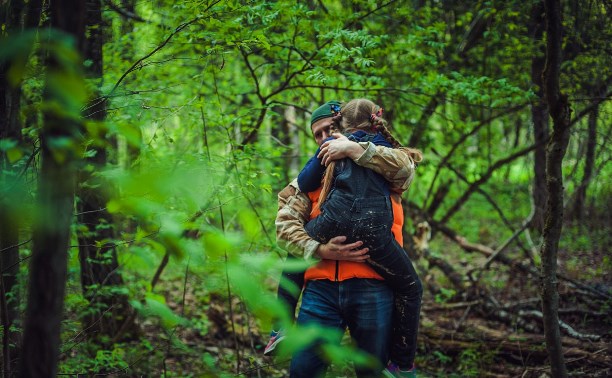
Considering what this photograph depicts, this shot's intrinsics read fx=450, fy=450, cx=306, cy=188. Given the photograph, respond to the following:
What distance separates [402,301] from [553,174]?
1.27m

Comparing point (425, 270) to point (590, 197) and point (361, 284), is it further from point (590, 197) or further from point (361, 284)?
point (590, 197)

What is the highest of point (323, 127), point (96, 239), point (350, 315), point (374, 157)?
point (323, 127)

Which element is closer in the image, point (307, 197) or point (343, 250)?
point (343, 250)

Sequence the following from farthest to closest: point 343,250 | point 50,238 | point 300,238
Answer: point 300,238 < point 343,250 < point 50,238

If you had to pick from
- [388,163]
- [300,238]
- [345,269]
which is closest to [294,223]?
[300,238]

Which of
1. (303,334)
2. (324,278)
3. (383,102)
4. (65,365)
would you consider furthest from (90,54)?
(303,334)

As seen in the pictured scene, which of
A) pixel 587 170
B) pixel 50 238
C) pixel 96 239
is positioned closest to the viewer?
pixel 50 238

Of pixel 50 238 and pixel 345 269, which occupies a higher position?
pixel 50 238

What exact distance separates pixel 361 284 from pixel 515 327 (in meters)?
2.97

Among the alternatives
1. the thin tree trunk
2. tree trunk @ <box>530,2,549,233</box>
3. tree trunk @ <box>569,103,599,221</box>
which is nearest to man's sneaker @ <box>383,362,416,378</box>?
the thin tree trunk

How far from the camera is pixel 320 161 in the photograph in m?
2.56

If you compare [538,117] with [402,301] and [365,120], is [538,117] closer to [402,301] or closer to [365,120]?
[365,120]

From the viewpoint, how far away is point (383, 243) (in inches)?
93.8

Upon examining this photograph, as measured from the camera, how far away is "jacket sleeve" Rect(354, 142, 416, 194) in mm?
2420
